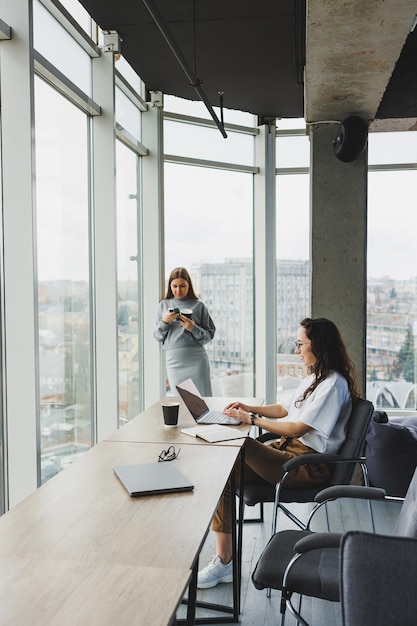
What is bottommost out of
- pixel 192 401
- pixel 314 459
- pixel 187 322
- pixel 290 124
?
pixel 314 459

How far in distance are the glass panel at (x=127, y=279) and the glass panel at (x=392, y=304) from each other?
266 centimetres

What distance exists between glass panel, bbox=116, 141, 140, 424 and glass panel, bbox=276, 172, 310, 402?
1842 millimetres

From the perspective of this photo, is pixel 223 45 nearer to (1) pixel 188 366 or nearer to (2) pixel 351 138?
(2) pixel 351 138

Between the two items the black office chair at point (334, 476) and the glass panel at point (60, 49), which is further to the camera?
the glass panel at point (60, 49)

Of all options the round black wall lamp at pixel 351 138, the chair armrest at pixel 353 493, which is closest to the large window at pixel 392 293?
the round black wall lamp at pixel 351 138

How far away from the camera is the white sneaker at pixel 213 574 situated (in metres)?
3.29

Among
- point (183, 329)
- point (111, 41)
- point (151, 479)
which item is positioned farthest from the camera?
point (183, 329)

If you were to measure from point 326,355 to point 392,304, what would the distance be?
377cm

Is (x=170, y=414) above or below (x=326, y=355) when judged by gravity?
below

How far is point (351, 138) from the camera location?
16.0ft

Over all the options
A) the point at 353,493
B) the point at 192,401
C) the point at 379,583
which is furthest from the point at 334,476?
the point at 379,583

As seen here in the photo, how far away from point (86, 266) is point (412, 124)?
9.78 feet

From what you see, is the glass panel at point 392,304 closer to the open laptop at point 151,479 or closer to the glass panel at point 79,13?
the glass panel at point 79,13

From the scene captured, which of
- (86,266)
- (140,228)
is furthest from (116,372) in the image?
(140,228)
